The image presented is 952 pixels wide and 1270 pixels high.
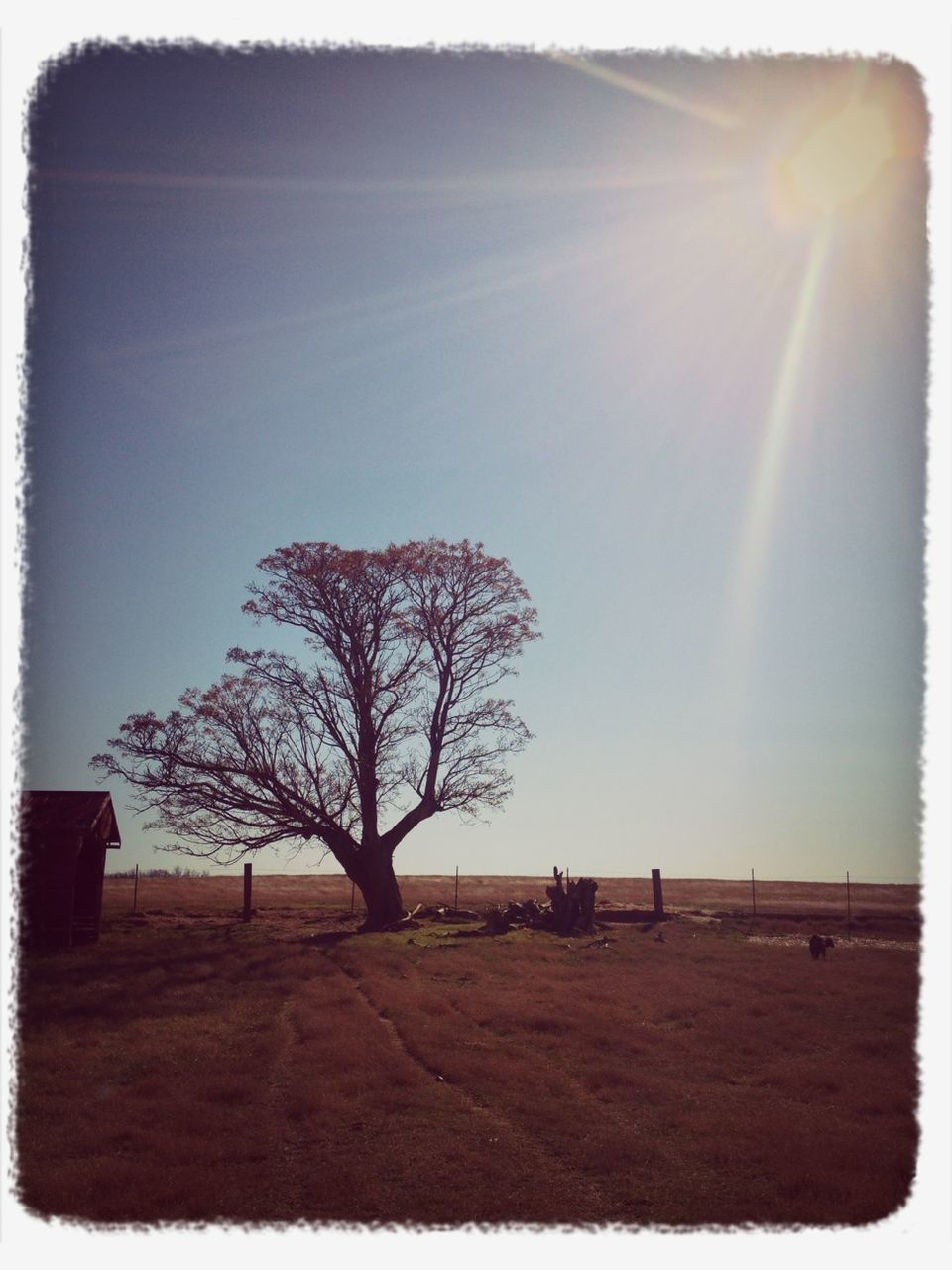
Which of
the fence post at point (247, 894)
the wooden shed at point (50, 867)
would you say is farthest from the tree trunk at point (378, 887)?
the wooden shed at point (50, 867)

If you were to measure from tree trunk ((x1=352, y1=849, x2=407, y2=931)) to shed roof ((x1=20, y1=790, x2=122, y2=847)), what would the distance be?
813 cm

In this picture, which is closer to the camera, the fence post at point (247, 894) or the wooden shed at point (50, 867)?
the wooden shed at point (50, 867)

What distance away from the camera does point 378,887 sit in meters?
29.1

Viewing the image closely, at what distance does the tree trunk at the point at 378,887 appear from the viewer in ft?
95.1

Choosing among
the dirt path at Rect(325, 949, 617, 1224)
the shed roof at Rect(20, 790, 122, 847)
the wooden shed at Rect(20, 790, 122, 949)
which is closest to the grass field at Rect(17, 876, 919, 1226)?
the dirt path at Rect(325, 949, 617, 1224)

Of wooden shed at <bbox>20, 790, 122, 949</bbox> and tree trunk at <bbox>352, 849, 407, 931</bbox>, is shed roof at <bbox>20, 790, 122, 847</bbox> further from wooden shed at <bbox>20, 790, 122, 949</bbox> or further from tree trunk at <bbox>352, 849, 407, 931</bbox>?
tree trunk at <bbox>352, 849, 407, 931</bbox>

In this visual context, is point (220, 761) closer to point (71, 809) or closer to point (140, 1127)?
point (71, 809)

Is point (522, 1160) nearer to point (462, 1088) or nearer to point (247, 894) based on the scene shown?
point (462, 1088)

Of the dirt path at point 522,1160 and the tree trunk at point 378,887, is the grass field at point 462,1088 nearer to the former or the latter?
the dirt path at point 522,1160

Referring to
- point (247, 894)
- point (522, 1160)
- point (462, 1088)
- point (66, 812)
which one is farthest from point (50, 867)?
point (522, 1160)

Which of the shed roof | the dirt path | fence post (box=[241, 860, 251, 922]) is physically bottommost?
fence post (box=[241, 860, 251, 922])

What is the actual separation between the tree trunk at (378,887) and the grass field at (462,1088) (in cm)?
736

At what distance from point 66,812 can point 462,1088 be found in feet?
54.2

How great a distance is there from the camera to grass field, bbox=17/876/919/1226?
6.77m
